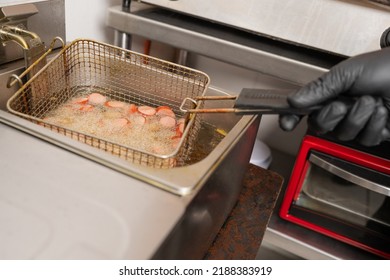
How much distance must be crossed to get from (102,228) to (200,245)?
283 millimetres

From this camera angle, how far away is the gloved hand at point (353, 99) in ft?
1.98

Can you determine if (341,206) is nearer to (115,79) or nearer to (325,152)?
A: (325,152)

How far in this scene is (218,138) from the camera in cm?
102

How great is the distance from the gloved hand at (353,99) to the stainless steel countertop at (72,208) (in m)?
0.31

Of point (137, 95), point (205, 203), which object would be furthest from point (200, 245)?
point (137, 95)

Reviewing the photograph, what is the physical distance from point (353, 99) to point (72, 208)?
57cm

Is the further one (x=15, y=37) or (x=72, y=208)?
(x=15, y=37)

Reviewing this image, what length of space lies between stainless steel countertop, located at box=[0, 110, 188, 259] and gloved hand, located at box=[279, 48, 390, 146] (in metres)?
0.31

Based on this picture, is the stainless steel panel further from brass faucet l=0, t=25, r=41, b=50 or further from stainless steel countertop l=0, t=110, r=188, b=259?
stainless steel countertop l=0, t=110, r=188, b=259

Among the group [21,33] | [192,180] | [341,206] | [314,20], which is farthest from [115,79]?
[341,206]

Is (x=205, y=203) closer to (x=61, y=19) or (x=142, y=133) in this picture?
(x=142, y=133)

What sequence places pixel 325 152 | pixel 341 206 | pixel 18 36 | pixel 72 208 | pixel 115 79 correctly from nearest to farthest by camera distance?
pixel 72 208
pixel 18 36
pixel 115 79
pixel 325 152
pixel 341 206

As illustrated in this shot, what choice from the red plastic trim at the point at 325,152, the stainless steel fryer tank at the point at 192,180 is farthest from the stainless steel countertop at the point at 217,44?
the stainless steel fryer tank at the point at 192,180

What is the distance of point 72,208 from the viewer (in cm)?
57
